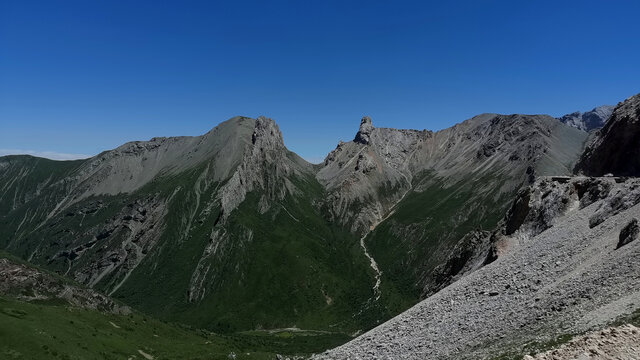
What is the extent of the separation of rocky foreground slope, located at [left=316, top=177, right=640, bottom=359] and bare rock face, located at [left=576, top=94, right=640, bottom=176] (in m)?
34.7

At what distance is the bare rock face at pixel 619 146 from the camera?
99256 millimetres

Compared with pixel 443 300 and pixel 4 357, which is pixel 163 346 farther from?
pixel 443 300

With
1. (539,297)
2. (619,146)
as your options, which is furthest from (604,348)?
(619,146)

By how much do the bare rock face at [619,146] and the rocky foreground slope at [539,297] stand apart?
34.7m

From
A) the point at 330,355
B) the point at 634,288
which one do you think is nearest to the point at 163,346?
the point at 330,355

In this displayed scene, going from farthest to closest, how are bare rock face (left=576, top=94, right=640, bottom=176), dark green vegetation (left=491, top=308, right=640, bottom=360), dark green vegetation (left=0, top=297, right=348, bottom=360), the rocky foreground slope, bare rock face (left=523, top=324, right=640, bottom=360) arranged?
bare rock face (left=576, top=94, right=640, bottom=176) → dark green vegetation (left=0, top=297, right=348, bottom=360) → the rocky foreground slope → dark green vegetation (left=491, top=308, right=640, bottom=360) → bare rock face (left=523, top=324, right=640, bottom=360)

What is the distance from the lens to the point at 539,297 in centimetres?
4656

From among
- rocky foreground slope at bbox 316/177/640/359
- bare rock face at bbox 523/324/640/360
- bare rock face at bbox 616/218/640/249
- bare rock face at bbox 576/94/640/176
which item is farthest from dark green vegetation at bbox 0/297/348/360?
bare rock face at bbox 576/94/640/176

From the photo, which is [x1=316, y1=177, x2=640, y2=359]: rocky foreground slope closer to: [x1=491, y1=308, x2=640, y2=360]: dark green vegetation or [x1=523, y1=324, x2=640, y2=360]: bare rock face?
[x1=491, y1=308, x2=640, y2=360]: dark green vegetation

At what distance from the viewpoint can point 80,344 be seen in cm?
9225

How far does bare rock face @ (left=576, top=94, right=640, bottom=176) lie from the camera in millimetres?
99256

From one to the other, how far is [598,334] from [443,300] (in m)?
28.1

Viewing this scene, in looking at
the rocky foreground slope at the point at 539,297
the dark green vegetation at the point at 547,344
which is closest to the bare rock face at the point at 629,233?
the rocky foreground slope at the point at 539,297

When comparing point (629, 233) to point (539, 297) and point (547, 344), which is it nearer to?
point (539, 297)
